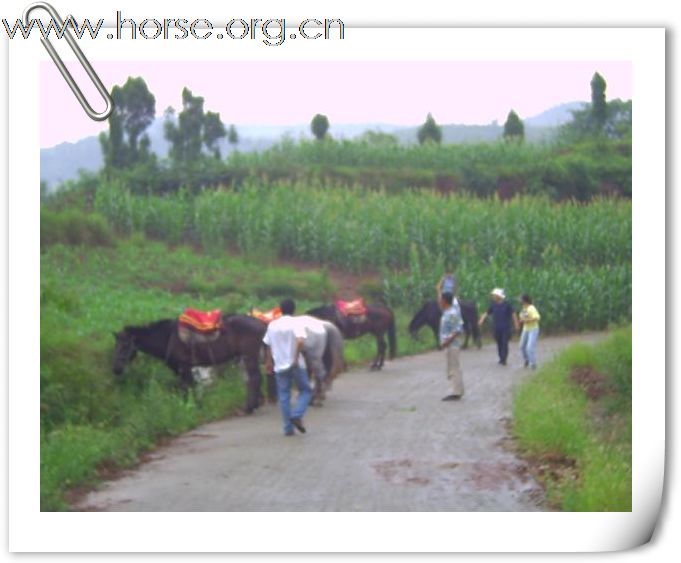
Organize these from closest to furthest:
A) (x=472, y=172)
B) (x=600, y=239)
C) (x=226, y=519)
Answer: (x=226, y=519) < (x=600, y=239) < (x=472, y=172)

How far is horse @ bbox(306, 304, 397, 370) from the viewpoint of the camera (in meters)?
13.1

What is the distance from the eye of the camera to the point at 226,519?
11.2 m

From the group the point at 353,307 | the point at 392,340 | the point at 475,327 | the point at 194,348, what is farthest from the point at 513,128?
the point at 194,348

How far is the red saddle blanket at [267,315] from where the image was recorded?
12.9 m

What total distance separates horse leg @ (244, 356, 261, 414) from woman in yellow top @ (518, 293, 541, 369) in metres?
2.38

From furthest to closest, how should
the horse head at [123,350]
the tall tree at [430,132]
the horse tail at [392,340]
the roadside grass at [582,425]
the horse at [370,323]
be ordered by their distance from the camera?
1. the horse tail at [392,340]
2. the horse at [370,323]
3. the horse head at [123,350]
4. the tall tree at [430,132]
5. the roadside grass at [582,425]

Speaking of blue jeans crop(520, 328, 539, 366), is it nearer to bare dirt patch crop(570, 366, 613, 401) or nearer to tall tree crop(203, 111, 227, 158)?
bare dirt patch crop(570, 366, 613, 401)

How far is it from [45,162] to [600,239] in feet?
14.3

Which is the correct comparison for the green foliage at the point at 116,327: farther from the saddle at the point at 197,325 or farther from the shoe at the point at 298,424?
the shoe at the point at 298,424

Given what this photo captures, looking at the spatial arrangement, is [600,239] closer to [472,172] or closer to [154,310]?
[472,172]

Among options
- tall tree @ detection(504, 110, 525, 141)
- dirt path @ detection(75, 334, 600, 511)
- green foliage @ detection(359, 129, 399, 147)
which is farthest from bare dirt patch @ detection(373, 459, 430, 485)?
tall tree @ detection(504, 110, 525, 141)

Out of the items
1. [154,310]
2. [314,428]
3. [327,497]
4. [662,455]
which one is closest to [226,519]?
[327,497]

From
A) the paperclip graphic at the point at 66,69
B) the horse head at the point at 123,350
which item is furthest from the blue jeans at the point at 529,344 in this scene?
the paperclip graphic at the point at 66,69

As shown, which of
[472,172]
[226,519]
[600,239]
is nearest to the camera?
[226,519]
